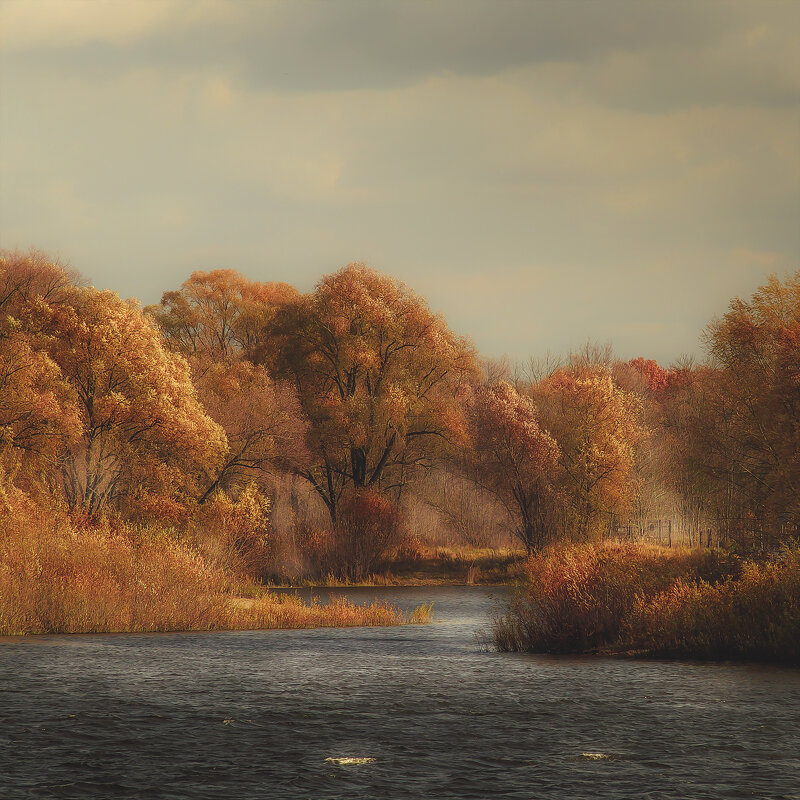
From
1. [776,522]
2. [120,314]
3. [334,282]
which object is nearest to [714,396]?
[776,522]

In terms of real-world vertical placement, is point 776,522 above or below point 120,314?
below

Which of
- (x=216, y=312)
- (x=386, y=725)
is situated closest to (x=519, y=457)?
(x=216, y=312)

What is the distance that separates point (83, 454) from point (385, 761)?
35.3m

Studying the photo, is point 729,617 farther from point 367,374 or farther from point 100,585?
point 367,374

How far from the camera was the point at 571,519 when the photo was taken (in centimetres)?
6272

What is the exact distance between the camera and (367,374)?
64.2m

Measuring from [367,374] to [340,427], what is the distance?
14.5ft

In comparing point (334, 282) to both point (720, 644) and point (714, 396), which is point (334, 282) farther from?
point (720, 644)

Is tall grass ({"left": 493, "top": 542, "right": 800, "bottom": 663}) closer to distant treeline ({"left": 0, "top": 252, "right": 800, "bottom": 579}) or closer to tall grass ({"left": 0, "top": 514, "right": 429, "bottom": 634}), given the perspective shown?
tall grass ({"left": 0, "top": 514, "right": 429, "bottom": 634})

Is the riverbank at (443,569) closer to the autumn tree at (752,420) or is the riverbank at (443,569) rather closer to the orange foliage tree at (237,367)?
the orange foliage tree at (237,367)

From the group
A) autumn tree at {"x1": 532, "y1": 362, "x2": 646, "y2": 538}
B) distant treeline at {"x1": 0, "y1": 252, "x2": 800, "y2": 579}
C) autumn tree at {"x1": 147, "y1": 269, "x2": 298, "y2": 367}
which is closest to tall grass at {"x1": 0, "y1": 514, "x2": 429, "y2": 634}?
distant treeline at {"x1": 0, "y1": 252, "x2": 800, "y2": 579}

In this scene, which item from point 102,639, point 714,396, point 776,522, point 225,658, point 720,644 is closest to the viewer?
point 720,644

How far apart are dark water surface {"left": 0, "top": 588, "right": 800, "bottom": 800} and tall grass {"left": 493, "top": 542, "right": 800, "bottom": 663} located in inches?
44.2

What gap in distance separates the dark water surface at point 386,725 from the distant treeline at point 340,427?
18450mm
